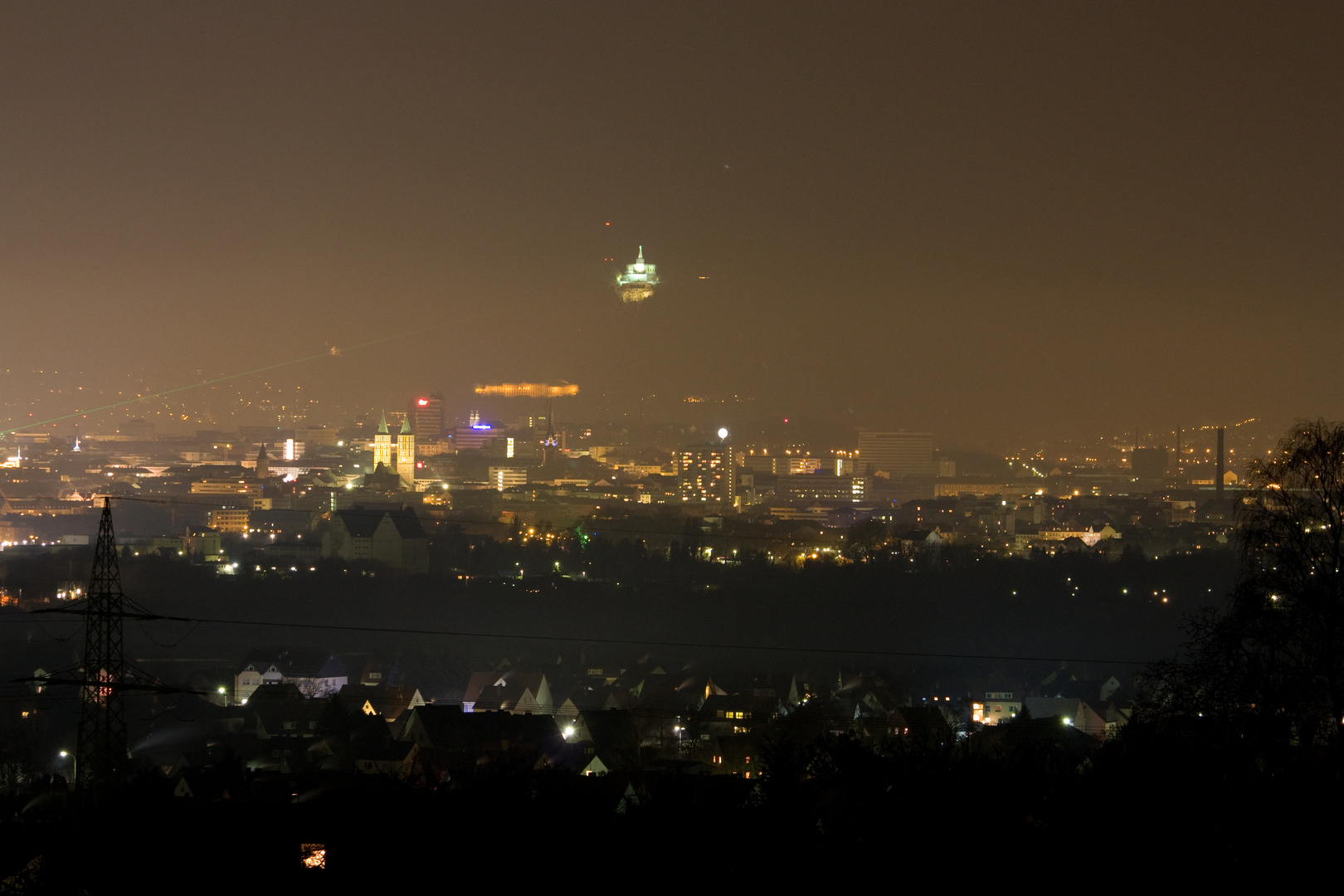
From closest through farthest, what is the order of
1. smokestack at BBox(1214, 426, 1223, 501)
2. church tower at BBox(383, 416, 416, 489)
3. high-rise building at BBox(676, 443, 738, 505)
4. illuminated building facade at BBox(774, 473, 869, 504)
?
smokestack at BBox(1214, 426, 1223, 501) < high-rise building at BBox(676, 443, 738, 505) < church tower at BBox(383, 416, 416, 489) < illuminated building facade at BBox(774, 473, 869, 504)

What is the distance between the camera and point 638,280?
161 ft

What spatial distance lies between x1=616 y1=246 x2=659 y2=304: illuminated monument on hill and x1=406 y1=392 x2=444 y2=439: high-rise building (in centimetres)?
3872

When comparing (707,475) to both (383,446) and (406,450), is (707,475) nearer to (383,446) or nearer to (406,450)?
(406,450)

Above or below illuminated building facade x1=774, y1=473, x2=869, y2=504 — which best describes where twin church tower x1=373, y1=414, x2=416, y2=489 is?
above

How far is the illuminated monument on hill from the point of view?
159ft

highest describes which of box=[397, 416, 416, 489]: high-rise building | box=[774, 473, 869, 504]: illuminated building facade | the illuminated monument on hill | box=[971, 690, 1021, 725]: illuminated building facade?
the illuminated monument on hill

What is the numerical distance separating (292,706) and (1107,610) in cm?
1973

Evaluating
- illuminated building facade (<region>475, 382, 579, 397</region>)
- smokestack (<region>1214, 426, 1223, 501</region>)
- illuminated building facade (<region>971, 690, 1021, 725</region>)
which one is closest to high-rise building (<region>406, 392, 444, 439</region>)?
illuminated building facade (<region>475, 382, 579, 397</region>)

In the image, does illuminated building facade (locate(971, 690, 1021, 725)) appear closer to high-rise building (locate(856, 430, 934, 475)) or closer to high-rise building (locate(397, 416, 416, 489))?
high-rise building (locate(397, 416, 416, 489))

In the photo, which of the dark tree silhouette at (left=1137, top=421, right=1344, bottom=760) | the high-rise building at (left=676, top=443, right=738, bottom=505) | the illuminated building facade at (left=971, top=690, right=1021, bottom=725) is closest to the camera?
the dark tree silhouette at (left=1137, top=421, right=1344, bottom=760)

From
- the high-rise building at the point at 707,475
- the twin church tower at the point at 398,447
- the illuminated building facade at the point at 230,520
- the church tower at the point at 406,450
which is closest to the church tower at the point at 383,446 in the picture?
the twin church tower at the point at 398,447

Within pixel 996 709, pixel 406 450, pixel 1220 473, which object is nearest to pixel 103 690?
pixel 996 709

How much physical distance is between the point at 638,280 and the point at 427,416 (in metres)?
42.7

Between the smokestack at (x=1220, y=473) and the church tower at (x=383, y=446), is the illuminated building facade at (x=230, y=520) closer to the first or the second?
the church tower at (x=383, y=446)
